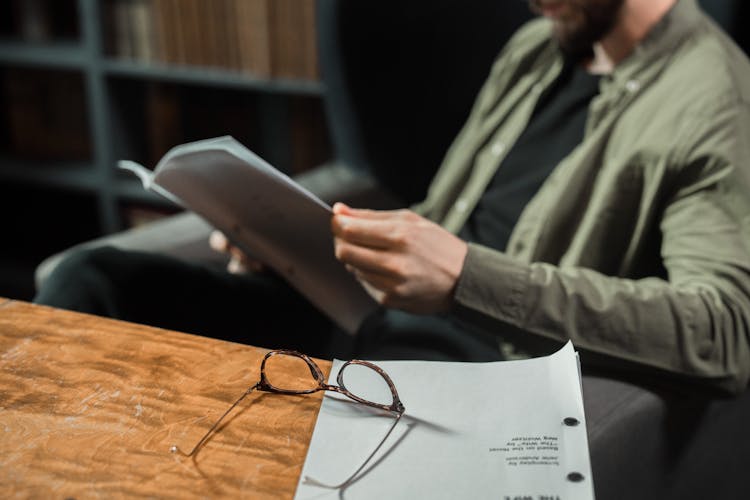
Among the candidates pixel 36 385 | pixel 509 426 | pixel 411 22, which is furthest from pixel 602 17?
pixel 36 385

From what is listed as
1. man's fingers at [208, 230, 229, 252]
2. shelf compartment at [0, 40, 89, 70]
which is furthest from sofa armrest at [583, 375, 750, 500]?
shelf compartment at [0, 40, 89, 70]

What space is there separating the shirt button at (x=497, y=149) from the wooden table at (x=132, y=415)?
728 millimetres

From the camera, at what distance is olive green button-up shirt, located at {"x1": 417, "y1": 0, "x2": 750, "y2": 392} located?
2.99ft

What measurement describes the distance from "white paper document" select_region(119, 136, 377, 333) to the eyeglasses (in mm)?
266

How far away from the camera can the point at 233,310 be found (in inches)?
47.7

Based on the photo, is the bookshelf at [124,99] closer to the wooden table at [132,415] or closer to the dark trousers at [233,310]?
the dark trousers at [233,310]

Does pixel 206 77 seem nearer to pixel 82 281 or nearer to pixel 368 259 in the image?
pixel 82 281

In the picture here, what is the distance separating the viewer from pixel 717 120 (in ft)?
3.31

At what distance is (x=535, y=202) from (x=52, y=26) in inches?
69.0

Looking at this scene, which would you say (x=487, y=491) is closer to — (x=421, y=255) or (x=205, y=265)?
(x=421, y=255)

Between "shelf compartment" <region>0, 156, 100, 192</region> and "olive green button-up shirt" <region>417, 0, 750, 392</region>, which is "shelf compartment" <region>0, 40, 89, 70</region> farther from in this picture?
"olive green button-up shirt" <region>417, 0, 750, 392</region>

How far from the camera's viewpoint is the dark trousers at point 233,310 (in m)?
1.04

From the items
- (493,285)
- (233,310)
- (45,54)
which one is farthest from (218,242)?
(45,54)

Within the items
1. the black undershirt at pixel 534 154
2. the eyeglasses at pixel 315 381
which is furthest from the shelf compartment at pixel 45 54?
the eyeglasses at pixel 315 381
